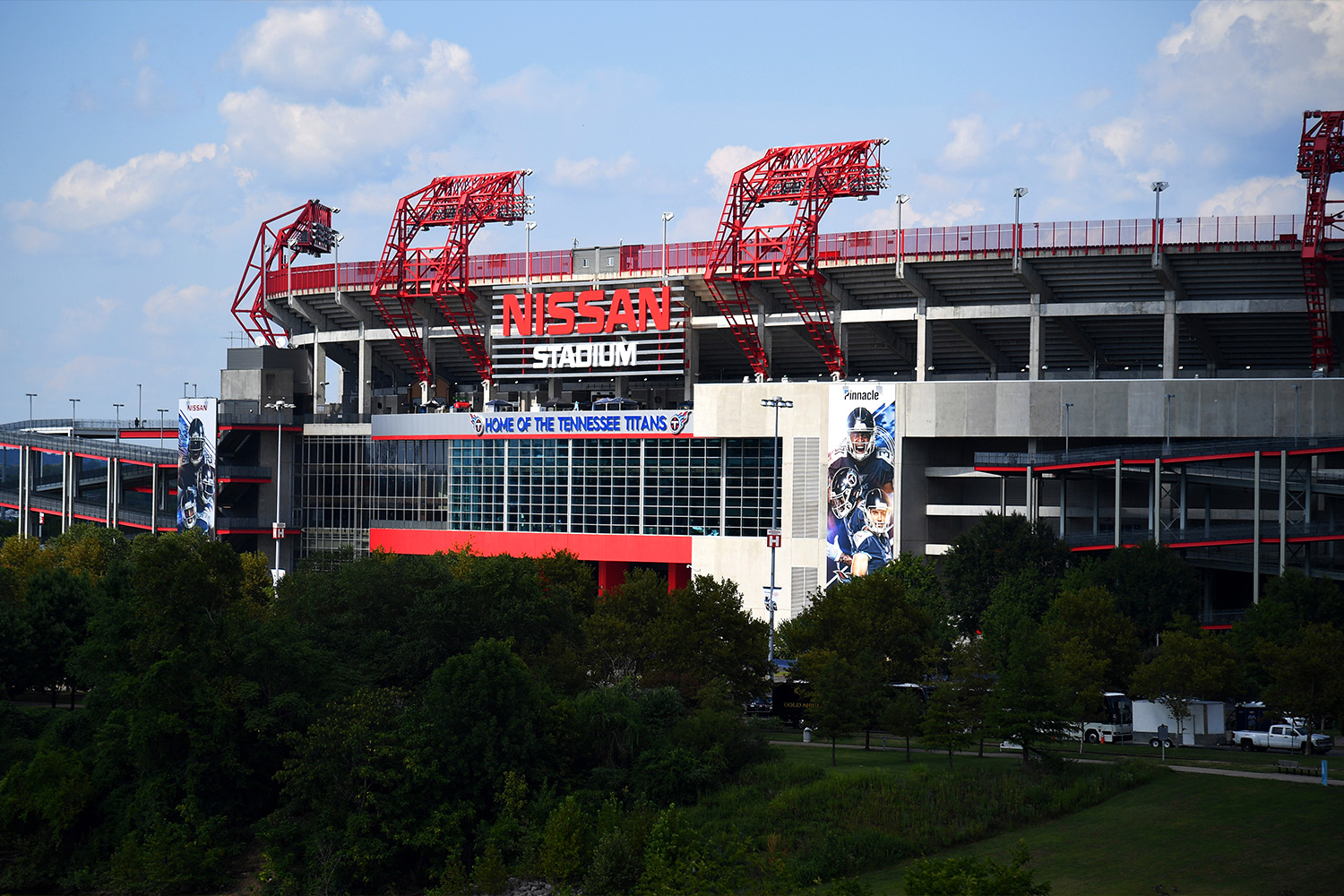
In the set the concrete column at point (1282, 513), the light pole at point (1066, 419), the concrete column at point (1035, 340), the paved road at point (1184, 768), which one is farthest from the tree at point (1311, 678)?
the concrete column at point (1035, 340)

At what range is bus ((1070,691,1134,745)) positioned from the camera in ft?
219

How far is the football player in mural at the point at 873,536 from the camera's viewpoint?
95.2 metres

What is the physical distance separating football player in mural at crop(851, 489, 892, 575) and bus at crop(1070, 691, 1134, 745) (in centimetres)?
2740

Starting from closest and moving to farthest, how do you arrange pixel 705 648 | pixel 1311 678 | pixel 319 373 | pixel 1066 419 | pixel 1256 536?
pixel 1311 678, pixel 705 648, pixel 1256 536, pixel 1066 419, pixel 319 373

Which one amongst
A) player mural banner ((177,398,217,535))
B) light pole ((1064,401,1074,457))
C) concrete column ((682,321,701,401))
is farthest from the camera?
player mural banner ((177,398,217,535))

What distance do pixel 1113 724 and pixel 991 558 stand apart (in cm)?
1642

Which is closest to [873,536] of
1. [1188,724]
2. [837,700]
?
[1188,724]

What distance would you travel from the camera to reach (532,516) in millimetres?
108188

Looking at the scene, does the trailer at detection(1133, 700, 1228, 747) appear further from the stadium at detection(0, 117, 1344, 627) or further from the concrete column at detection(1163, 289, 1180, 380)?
the concrete column at detection(1163, 289, 1180, 380)

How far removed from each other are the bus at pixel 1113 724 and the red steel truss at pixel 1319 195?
3535 cm

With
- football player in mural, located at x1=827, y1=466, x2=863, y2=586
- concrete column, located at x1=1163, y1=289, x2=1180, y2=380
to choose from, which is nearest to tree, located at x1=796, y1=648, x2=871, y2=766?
football player in mural, located at x1=827, y1=466, x2=863, y2=586

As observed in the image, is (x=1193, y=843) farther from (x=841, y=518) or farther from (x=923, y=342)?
(x=923, y=342)

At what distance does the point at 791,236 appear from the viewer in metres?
98.6

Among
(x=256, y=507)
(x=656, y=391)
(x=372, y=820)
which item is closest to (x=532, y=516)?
(x=656, y=391)
